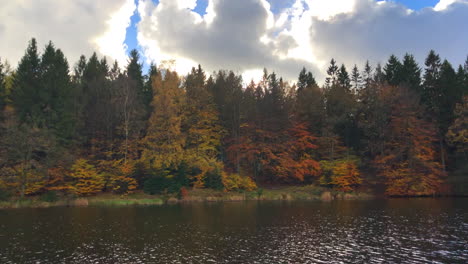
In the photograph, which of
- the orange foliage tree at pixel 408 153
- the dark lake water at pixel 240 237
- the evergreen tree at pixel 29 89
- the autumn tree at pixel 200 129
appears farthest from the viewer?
the autumn tree at pixel 200 129

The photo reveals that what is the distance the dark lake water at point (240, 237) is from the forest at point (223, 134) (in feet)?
51.5

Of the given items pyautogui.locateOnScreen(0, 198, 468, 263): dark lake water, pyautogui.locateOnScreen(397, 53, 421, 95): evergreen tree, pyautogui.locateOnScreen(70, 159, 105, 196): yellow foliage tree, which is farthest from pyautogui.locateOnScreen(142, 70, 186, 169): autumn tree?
pyautogui.locateOnScreen(397, 53, 421, 95): evergreen tree

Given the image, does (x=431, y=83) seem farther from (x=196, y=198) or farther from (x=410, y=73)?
(x=196, y=198)

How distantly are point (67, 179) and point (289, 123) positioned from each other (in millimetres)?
40635

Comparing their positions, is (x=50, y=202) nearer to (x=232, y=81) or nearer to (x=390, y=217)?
(x=232, y=81)

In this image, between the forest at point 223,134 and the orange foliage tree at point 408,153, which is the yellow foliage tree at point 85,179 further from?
the orange foliage tree at point 408,153

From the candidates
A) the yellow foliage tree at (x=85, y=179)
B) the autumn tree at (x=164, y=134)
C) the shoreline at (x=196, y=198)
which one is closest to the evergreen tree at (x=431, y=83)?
the shoreline at (x=196, y=198)

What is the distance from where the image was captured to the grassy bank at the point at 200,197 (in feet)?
159

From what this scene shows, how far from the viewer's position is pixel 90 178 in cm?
5366

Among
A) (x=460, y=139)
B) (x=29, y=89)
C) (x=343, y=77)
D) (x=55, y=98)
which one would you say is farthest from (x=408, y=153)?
(x=29, y=89)

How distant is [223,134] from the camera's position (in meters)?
66.9

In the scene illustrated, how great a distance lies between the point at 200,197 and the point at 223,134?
1601 cm

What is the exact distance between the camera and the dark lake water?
2005cm

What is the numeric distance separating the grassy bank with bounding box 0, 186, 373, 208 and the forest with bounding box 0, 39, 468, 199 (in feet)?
5.68
